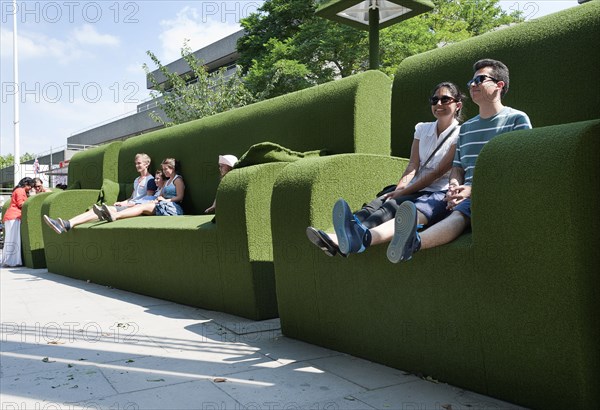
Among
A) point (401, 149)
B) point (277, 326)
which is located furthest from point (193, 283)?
point (401, 149)

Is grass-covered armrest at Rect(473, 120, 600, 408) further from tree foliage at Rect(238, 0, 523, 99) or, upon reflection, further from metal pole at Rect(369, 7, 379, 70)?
tree foliage at Rect(238, 0, 523, 99)

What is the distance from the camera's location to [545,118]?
10.2 ft

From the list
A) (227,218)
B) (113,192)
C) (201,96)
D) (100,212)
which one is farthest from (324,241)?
(201,96)

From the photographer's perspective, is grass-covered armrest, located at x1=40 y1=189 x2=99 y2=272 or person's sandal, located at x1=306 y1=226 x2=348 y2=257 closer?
person's sandal, located at x1=306 y1=226 x2=348 y2=257

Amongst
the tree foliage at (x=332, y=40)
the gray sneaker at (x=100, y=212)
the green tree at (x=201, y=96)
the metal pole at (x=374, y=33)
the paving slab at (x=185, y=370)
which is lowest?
the paving slab at (x=185, y=370)

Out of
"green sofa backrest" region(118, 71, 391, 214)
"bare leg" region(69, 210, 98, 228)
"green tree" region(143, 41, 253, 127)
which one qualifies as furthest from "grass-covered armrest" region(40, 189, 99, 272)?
"green tree" region(143, 41, 253, 127)

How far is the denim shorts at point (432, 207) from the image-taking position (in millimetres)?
2773

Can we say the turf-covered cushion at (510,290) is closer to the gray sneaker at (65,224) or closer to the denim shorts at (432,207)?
the denim shorts at (432,207)

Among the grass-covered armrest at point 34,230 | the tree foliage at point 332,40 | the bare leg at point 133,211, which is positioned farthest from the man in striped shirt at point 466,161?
the tree foliage at point 332,40

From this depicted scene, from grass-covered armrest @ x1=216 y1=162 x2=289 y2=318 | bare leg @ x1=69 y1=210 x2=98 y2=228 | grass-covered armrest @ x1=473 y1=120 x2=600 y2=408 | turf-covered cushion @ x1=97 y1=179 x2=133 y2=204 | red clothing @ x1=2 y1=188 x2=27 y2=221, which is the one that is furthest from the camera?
red clothing @ x1=2 y1=188 x2=27 y2=221

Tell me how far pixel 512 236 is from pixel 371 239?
2.22ft

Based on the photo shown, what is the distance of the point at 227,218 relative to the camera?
13.2ft

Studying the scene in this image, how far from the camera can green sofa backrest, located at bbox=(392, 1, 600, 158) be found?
2.96 metres

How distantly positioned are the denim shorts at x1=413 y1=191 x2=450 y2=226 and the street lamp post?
113 inches
